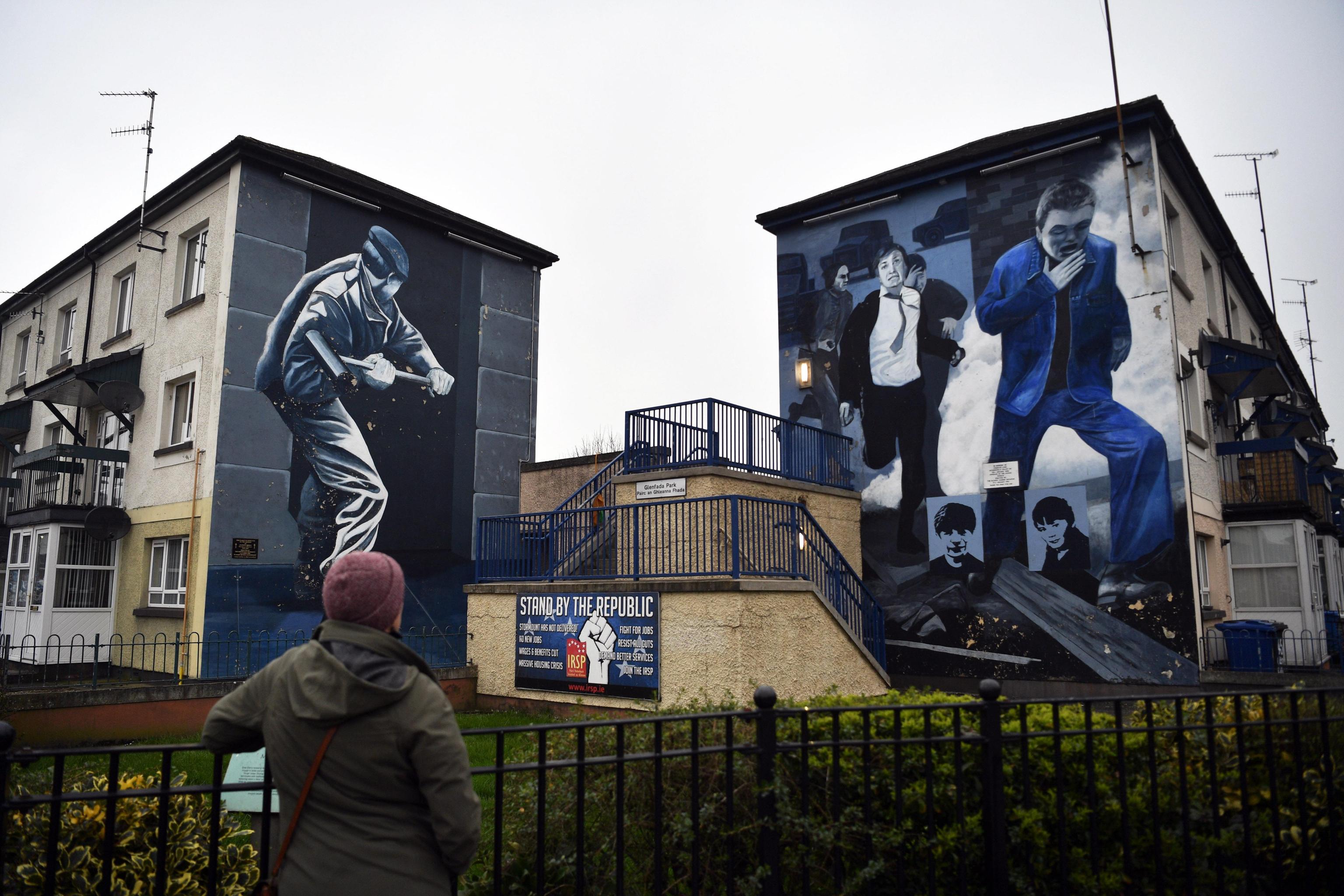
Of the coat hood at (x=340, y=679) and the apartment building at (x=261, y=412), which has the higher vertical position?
the apartment building at (x=261, y=412)

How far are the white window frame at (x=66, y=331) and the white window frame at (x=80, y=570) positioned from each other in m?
6.17

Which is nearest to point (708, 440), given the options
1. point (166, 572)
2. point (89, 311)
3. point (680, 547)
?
point (680, 547)

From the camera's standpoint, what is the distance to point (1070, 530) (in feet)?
50.2

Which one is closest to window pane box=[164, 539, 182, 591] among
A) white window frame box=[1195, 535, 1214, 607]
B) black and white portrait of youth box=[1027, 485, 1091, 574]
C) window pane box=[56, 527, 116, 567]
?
window pane box=[56, 527, 116, 567]

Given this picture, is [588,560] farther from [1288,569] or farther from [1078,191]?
[1288,569]

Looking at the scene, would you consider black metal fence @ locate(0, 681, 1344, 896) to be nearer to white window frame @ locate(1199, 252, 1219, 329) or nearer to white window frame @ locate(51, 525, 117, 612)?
white window frame @ locate(51, 525, 117, 612)

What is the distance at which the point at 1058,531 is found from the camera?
1541 cm

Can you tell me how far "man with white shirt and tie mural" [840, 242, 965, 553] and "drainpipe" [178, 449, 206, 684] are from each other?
40.3 ft

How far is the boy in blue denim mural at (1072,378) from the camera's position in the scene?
1475 cm

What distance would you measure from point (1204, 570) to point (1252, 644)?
180 cm

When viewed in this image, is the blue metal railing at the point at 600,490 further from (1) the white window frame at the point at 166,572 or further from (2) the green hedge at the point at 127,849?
(2) the green hedge at the point at 127,849

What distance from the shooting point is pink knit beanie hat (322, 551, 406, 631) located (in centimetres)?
276

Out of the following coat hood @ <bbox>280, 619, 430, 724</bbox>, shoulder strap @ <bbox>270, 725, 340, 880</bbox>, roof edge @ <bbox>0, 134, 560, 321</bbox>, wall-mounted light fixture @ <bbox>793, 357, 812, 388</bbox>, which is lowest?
shoulder strap @ <bbox>270, 725, 340, 880</bbox>

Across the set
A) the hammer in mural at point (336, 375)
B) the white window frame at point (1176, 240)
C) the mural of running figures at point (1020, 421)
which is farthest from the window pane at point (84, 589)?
the white window frame at point (1176, 240)
